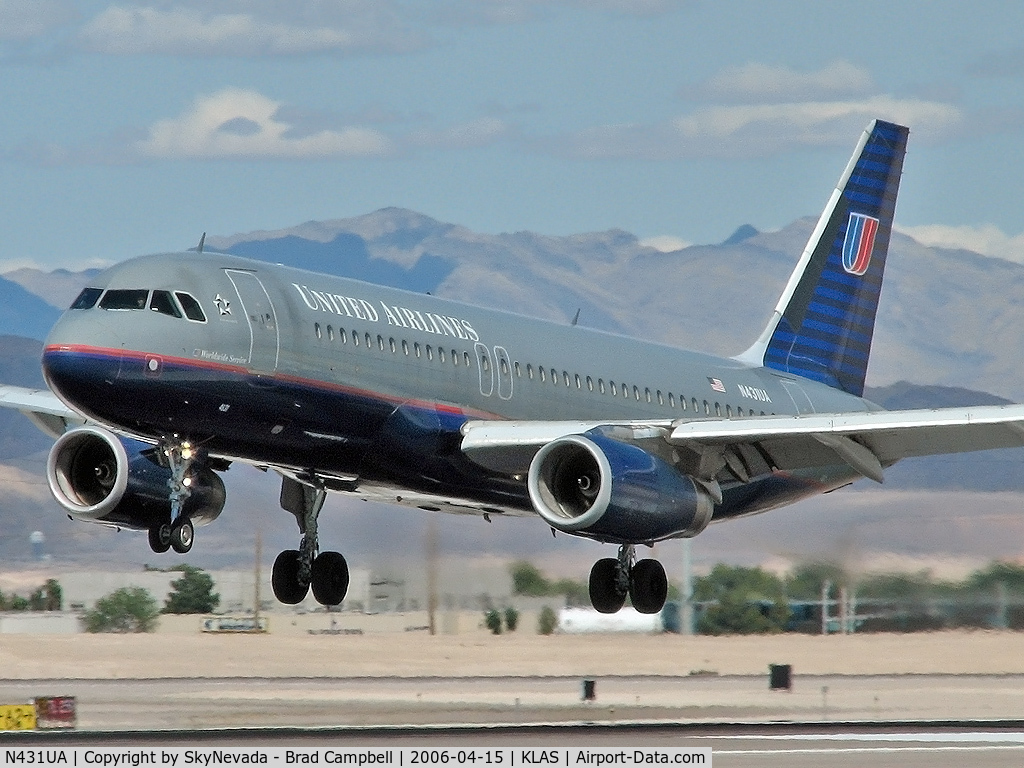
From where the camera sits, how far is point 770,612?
46969 mm

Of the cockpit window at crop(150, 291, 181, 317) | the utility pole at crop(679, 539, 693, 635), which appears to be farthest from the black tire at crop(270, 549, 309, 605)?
the utility pole at crop(679, 539, 693, 635)

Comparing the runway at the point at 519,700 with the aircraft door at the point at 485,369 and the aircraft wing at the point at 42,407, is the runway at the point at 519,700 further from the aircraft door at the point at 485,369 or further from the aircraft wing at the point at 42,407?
the aircraft door at the point at 485,369

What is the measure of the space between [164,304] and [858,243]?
20.0 meters

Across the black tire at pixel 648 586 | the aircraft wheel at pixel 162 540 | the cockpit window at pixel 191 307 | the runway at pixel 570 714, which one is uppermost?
the cockpit window at pixel 191 307

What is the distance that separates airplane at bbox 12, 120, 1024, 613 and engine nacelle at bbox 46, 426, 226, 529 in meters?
0.04

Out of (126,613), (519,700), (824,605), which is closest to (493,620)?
(519,700)

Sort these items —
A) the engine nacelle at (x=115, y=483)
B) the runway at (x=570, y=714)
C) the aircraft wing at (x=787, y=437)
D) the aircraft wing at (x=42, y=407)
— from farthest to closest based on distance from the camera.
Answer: the runway at (x=570, y=714) < the aircraft wing at (x=42, y=407) < the aircraft wing at (x=787, y=437) < the engine nacelle at (x=115, y=483)

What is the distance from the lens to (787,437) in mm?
33500

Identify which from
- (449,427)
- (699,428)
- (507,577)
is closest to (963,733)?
(507,577)

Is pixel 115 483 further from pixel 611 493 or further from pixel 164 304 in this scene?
pixel 611 493

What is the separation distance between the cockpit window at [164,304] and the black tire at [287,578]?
7.63m

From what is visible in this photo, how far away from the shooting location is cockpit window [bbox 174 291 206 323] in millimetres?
28859
